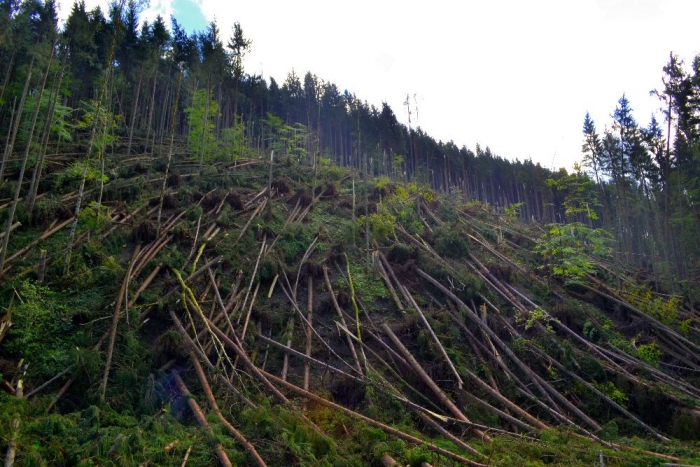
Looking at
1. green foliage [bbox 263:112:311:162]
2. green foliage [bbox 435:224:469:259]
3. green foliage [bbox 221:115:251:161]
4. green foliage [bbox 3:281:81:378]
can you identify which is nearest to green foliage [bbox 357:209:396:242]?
green foliage [bbox 435:224:469:259]

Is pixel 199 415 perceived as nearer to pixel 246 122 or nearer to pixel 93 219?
pixel 93 219

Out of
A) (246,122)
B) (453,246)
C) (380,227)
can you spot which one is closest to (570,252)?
(453,246)

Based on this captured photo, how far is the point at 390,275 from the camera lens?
1389 centimetres

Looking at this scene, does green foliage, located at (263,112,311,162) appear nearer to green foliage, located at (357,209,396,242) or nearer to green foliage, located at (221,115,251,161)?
green foliage, located at (221,115,251,161)

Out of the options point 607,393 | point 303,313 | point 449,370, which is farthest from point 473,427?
point 303,313

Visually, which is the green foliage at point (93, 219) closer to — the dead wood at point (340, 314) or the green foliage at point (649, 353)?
the dead wood at point (340, 314)

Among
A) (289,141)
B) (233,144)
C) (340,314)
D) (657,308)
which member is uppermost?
(289,141)

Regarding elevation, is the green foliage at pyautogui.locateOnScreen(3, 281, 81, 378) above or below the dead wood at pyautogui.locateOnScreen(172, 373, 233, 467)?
above

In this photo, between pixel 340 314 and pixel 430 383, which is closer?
pixel 430 383

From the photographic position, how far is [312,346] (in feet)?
33.3

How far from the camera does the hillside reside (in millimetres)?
6262

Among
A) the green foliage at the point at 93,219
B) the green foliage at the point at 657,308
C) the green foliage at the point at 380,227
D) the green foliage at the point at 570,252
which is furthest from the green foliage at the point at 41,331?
the green foliage at the point at 657,308

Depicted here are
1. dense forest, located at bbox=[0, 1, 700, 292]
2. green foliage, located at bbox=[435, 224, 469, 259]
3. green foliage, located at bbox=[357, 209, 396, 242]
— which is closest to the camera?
green foliage, located at bbox=[435, 224, 469, 259]

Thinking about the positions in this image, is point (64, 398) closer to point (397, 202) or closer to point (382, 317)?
point (382, 317)
